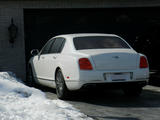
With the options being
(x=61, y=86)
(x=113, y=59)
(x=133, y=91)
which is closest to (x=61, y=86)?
(x=61, y=86)

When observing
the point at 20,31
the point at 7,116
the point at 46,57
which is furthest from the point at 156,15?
the point at 7,116

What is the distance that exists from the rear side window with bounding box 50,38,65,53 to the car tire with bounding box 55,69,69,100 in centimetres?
Result: 66

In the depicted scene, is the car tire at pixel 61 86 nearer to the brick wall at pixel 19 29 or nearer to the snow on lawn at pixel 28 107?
the snow on lawn at pixel 28 107

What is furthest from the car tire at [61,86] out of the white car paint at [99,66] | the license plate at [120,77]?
the license plate at [120,77]

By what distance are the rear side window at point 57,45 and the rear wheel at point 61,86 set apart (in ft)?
2.15

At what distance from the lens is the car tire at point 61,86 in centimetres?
902

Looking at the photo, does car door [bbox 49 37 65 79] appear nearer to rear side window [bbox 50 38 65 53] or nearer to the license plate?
rear side window [bbox 50 38 65 53]

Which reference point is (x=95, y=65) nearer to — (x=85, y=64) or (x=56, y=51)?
(x=85, y=64)

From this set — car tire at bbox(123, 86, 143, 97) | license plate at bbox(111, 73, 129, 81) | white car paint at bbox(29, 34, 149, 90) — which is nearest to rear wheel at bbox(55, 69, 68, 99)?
white car paint at bbox(29, 34, 149, 90)

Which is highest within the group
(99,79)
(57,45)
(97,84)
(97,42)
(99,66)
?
(97,42)

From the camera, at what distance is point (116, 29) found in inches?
626

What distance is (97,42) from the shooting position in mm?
9445

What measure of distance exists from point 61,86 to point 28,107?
2483 millimetres

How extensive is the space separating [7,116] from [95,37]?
13.5ft
